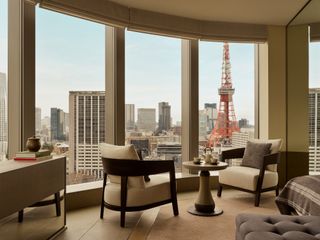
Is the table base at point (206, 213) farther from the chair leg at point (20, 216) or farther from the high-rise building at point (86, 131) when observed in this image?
the chair leg at point (20, 216)

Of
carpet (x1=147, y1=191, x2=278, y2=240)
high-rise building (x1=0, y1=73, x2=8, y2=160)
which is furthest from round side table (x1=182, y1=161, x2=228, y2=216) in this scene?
high-rise building (x1=0, y1=73, x2=8, y2=160)

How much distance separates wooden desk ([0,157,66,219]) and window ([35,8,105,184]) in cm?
91

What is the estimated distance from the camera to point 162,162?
3.54m

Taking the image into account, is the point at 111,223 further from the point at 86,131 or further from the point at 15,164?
the point at 86,131

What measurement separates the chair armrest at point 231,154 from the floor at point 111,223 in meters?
0.71

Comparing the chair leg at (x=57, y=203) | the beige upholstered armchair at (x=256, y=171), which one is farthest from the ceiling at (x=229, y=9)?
the chair leg at (x=57, y=203)

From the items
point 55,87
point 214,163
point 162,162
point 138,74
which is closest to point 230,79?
point 138,74

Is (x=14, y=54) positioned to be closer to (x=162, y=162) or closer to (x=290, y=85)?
(x=162, y=162)

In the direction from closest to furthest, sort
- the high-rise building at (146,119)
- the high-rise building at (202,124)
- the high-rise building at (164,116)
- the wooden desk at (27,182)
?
the wooden desk at (27,182), the high-rise building at (146,119), the high-rise building at (164,116), the high-rise building at (202,124)

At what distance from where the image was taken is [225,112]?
548 cm

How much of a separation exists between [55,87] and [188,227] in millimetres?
2406

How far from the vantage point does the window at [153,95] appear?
4797mm

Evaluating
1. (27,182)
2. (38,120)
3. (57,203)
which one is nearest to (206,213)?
(57,203)

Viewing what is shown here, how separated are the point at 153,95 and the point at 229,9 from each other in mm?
1740
